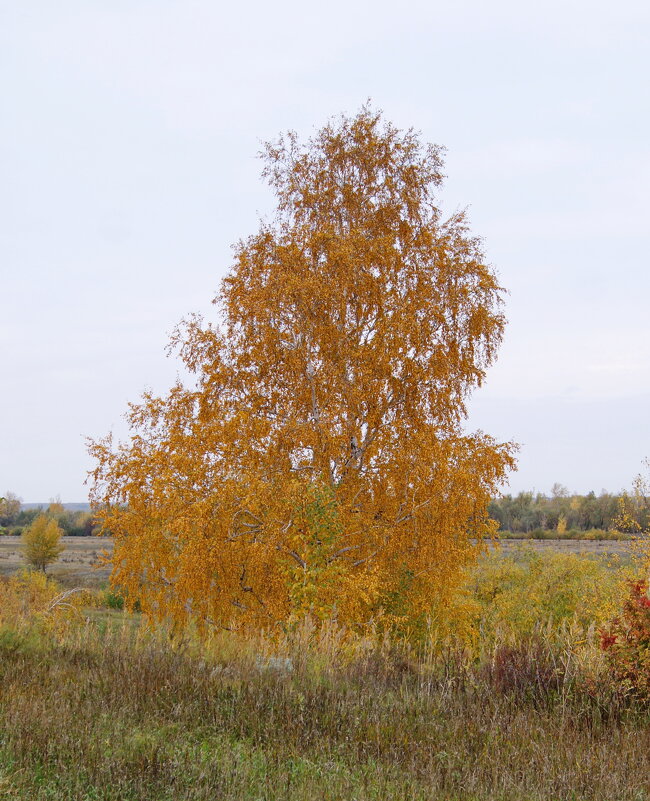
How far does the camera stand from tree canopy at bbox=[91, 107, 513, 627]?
11.6m

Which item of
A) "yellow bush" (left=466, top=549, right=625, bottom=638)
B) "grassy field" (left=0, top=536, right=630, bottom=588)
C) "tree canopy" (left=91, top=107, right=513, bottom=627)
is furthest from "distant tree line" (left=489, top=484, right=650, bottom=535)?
"tree canopy" (left=91, top=107, right=513, bottom=627)

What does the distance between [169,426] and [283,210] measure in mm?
5820


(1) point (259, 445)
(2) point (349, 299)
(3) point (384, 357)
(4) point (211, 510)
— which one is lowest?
(4) point (211, 510)

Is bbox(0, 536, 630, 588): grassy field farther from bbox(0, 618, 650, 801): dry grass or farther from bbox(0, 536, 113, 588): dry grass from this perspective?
bbox(0, 618, 650, 801): dry grass

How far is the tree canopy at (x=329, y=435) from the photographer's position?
1165 centimetres

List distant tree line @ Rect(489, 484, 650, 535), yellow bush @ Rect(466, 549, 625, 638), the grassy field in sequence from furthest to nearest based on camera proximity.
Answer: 1. distant tree line @ Rect(489, 484, 650, 535)
2. the grassy field
3. yellow bush @ Rect(466, 549, 625, 638)

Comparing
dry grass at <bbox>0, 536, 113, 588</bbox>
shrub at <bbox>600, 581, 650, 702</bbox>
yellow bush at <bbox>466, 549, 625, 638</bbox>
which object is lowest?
dry grass at <bbox>0, 536, 113, 588</bbox>

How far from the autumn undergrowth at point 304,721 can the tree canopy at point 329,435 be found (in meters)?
2.64

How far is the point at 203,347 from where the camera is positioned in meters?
13.7

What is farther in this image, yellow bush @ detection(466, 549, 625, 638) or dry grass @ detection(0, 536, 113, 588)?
dry grass @ detection(0, 536, 113, 588)

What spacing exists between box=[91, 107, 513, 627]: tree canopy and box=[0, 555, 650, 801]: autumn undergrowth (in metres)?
2.64

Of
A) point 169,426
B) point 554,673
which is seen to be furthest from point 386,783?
point 169,426

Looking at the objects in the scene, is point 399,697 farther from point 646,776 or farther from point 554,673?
point 646,776

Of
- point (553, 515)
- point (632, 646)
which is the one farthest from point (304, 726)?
point (553, 515)
